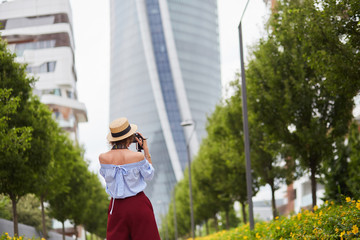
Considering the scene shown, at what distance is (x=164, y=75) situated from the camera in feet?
401

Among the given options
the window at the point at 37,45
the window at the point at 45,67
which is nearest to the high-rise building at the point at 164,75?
the window at the point at 45,67

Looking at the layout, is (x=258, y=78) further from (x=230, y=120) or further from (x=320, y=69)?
(x=230, y=120)

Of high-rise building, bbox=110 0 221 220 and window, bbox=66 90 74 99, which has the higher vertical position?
high-rise building, bbox=110 0 221 220

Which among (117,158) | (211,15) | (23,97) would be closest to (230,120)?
(23,97)

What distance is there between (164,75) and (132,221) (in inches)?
4607

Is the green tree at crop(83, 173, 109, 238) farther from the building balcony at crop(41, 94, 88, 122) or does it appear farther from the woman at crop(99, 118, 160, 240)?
the woman at crop(99, 118, 160, 240)

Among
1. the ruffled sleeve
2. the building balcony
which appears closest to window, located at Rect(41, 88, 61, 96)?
the building balcony

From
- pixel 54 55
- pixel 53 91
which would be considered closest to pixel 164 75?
pixel 53 91

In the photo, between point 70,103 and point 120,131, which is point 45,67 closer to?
point 70,103

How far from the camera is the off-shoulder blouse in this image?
19.3 ft

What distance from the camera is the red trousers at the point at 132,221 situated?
5785 millimetres

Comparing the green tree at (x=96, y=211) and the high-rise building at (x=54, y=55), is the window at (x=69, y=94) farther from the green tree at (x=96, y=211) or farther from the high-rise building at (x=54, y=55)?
the green tree at (x=96, y=211)

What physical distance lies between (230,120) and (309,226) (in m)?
13.7

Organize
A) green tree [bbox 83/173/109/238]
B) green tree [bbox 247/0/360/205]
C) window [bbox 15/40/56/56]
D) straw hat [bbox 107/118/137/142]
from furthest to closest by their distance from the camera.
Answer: window [bbox 15/40/56/56] < green tree [bbox 83/173/109/238] < green tree [bbox 247/0/360/205] < straw hat [bbox 107/118/137/142]
